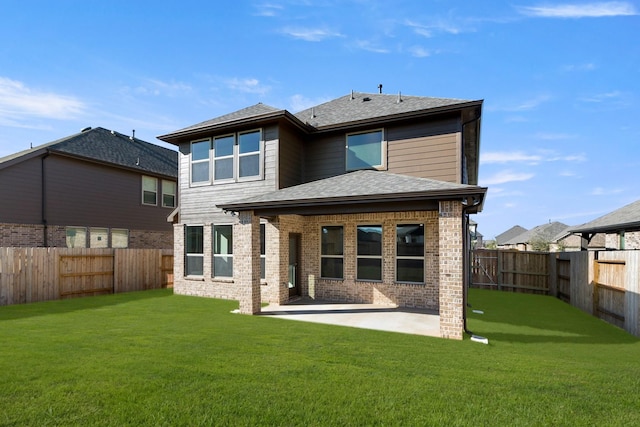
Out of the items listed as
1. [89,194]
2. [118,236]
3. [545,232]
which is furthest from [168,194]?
[545,232]

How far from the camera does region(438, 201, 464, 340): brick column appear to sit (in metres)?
6.61

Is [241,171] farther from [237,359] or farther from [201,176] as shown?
[237,359]

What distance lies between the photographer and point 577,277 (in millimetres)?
10844

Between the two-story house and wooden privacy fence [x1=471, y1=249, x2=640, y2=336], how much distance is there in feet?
11.8

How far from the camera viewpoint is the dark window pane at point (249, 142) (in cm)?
1094

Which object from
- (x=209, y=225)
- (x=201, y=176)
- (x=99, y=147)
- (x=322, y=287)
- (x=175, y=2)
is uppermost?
(x=175, y=2)

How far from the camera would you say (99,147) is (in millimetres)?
17703

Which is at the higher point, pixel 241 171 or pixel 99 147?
pixel 99 147

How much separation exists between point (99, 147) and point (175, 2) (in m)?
11.9

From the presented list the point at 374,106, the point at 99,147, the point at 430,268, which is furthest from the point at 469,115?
the point at 99,147

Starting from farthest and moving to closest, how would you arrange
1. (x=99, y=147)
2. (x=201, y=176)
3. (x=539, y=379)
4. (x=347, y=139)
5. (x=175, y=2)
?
(x=99, y=147)
(x=201, y=176)
(x=347, y=139)
(x=175, y=2)
(x=539, y=379)

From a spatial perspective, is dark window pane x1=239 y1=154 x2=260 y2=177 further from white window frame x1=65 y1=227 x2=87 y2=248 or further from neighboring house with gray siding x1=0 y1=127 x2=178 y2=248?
white window frame x1=65 y1=227 x2=87 y2=248

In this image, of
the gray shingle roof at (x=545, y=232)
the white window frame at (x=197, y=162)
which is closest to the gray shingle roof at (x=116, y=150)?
the white window frame at (x=197, y=162)

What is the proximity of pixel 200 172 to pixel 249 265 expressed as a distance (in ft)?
16.4
